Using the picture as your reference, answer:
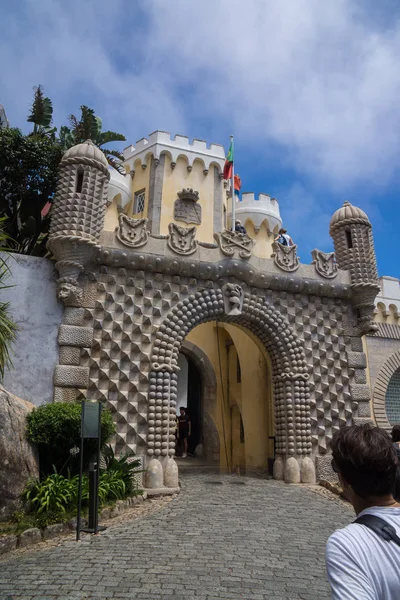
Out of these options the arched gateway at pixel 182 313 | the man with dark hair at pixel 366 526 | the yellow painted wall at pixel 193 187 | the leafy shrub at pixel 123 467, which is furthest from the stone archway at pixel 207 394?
the man with dark hair at pixel 366 526

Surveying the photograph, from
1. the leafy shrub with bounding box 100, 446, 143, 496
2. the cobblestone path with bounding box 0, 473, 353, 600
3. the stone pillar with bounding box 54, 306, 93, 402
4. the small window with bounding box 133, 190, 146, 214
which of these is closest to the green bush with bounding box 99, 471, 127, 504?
the leafy shrub with bounding box 100, 446, 143, 496

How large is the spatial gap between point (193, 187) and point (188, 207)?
44.2 inches

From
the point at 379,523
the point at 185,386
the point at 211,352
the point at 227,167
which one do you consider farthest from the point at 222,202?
the point at 379,523

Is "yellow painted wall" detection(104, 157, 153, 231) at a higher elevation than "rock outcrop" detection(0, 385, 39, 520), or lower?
higher

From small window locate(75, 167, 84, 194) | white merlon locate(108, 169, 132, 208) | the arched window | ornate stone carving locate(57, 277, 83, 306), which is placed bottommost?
the arched window

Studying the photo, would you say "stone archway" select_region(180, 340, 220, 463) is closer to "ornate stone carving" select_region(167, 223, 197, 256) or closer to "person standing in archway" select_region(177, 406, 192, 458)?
"person standing in archway" select_region(177, 406, 192, 458)

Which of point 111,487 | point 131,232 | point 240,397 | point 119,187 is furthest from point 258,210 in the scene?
point 111,487

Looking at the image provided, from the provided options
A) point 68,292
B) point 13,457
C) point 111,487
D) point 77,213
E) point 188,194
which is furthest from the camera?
point 188,194

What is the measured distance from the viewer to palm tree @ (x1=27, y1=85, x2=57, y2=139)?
17375mm

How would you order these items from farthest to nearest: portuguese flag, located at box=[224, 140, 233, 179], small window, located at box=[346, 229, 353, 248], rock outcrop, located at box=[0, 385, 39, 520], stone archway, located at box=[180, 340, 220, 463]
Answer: portuguese flag, located at box=[224, 140, 233, 179]
stone archway, located at box=[180, 340, 220, 463]
small window, located at box=[346, 229, 353, 248]
rock outcrop, located at box=[0, 385, 39, 520]

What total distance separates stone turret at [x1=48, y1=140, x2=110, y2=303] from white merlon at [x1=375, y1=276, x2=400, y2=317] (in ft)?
36.6

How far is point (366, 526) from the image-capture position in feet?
5.76

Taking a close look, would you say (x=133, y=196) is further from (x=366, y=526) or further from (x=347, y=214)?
(x=366, y=526)

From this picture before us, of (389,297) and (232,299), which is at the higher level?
(389,297)
